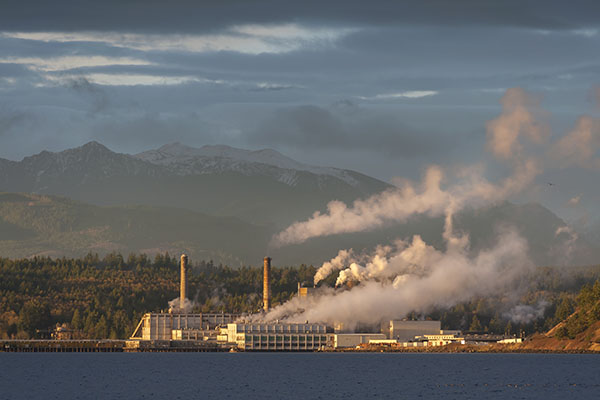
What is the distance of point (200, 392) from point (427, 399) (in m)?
37.5

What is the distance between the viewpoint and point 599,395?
185500 mm

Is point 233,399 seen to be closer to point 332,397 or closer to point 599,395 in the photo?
point 332,397

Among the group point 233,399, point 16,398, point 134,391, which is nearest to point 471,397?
point 233,399

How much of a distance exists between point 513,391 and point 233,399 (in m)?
46.3

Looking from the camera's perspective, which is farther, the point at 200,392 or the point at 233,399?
the point at 200,392

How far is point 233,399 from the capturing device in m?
181

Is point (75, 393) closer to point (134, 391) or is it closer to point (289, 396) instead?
point (134, 391)

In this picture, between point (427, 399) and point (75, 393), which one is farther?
point (75, 393)

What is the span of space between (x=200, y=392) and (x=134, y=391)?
10.9m

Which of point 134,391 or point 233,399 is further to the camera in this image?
point 134,391

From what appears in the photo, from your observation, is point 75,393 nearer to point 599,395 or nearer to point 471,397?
point 471,397

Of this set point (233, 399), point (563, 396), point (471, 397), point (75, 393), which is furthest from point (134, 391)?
point (563, 396)

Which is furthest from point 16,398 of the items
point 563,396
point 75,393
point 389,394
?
point 563,396

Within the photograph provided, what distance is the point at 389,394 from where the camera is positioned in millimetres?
190250
